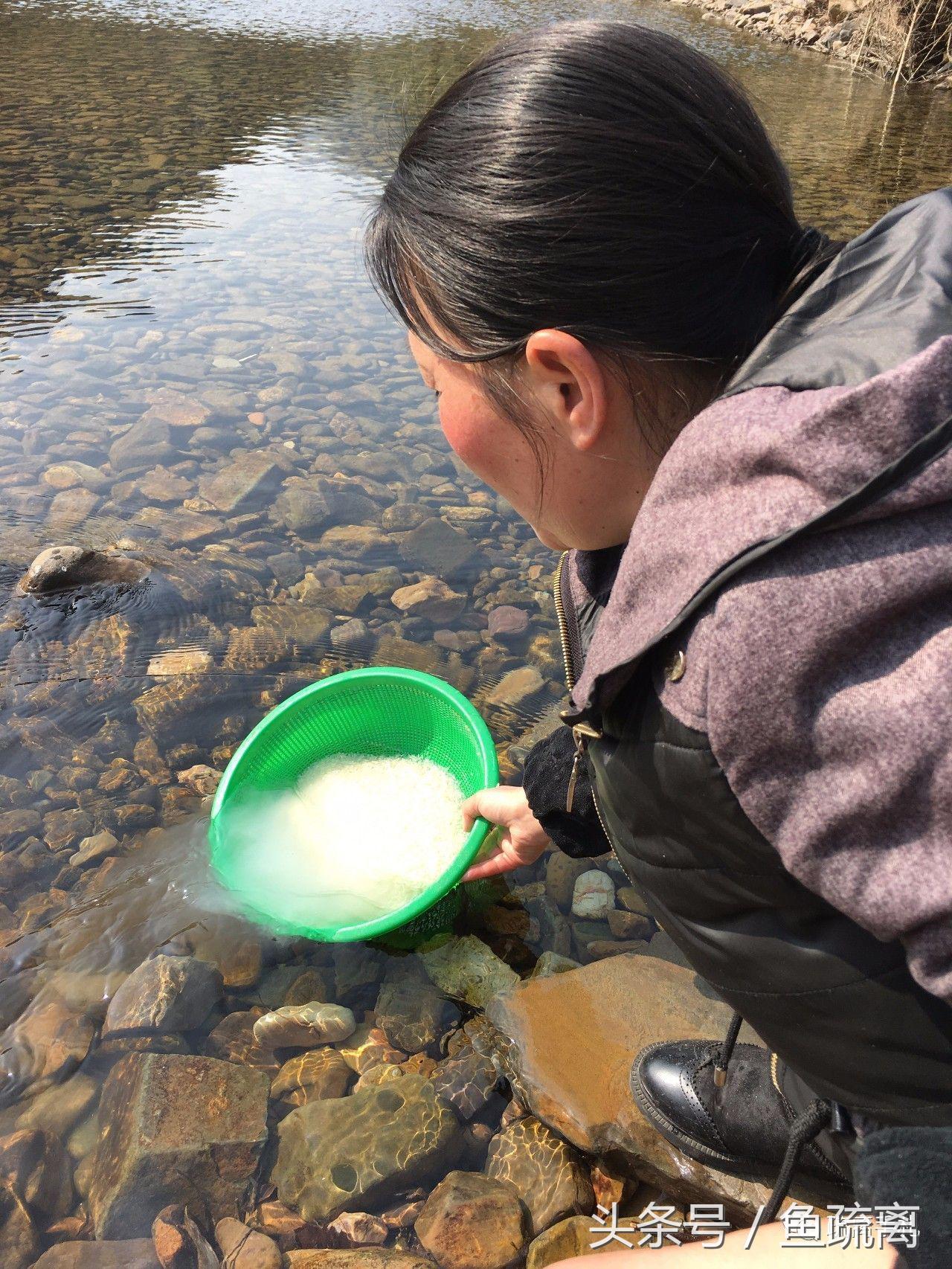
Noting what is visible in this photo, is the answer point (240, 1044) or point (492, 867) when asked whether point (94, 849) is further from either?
point (492, 867)

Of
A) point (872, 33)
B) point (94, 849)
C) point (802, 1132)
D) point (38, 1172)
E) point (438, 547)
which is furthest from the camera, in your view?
point (872, 33)

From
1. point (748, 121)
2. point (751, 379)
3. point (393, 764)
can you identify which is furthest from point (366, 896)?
point (748, 121)

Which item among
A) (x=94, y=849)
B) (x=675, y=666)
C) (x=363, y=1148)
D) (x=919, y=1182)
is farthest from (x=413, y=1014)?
(x=675, y=666)

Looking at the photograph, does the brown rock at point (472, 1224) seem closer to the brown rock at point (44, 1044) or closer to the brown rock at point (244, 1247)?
the brown rock at point (244, 1247)

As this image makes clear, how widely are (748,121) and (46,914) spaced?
6.32 feet

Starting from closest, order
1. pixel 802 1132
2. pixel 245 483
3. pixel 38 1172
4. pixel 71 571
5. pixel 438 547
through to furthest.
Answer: pixel 802 1132
pixel 38 1172
pixel 71 571
pixel 438 547
pixel 245 483

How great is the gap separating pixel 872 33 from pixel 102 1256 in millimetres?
14792

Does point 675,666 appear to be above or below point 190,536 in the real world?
above

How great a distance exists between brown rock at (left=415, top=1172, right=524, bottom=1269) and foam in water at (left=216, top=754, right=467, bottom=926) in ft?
1.80

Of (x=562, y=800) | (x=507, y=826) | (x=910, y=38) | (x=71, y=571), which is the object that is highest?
(x=910, y=38)

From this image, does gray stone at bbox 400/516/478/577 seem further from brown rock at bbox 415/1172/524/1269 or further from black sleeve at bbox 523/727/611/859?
brown rock at bbox 415/1172/524/1269

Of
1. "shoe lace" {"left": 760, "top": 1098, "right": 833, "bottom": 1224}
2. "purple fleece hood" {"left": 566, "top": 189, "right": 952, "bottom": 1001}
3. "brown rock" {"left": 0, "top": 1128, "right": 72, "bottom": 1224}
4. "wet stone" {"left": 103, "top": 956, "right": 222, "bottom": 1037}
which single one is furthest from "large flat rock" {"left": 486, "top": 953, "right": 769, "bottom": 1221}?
"purple fleece hood" {"left": 566, "top": 189, "right": 952, "bottom": 1001}

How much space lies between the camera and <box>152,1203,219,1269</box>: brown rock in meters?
1.46

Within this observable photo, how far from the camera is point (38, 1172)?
61.1 inches
